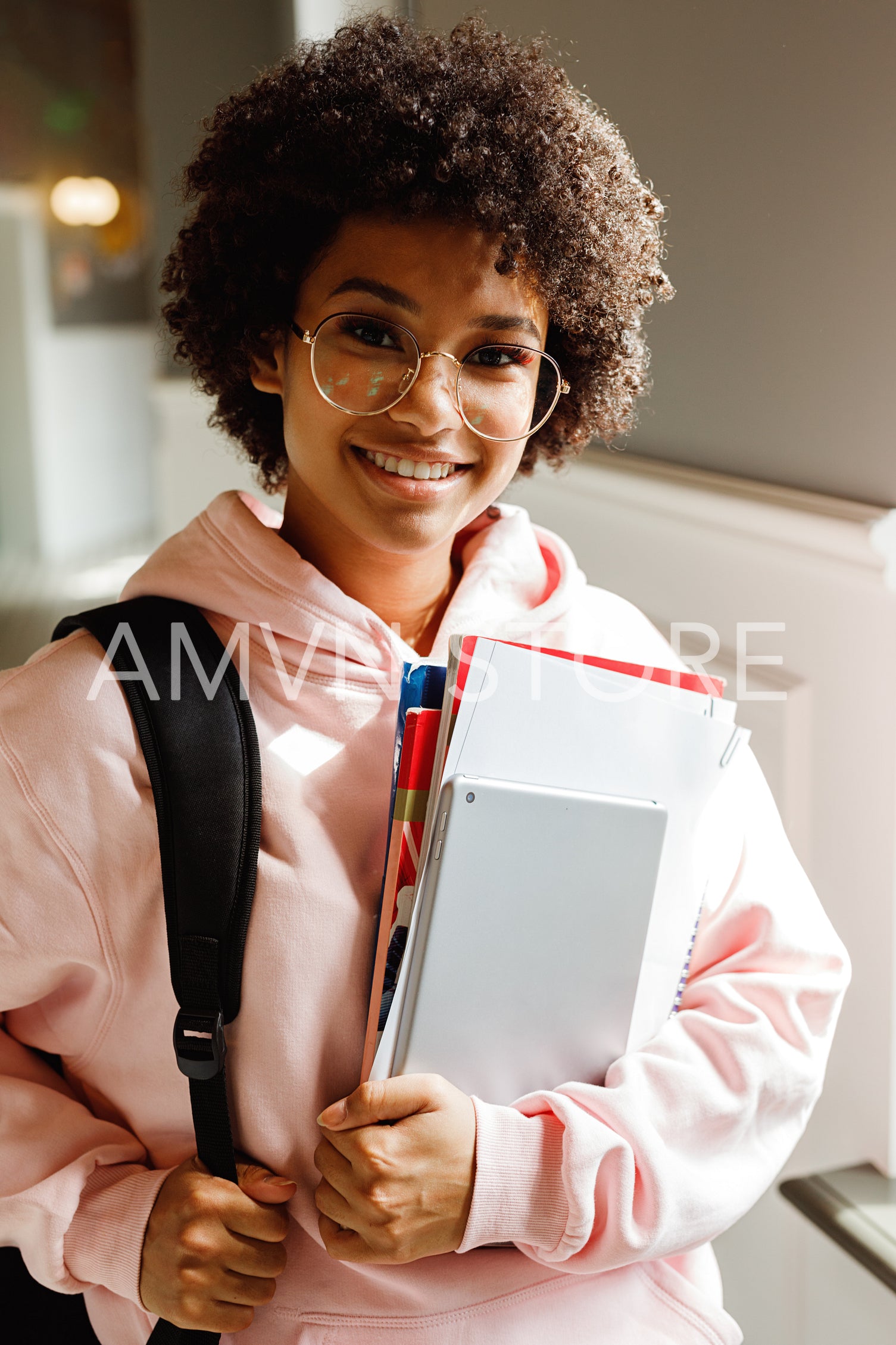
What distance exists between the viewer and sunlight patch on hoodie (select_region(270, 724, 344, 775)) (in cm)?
91

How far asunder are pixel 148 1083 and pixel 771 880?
551mm

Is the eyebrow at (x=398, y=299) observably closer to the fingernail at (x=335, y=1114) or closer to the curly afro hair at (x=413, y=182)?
the curly afro hair at (x=413, y=182)

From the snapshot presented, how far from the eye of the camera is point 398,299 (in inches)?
34.7

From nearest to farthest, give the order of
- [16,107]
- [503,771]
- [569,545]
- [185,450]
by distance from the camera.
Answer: [503,771], [569,545], [185,450], [16,107]

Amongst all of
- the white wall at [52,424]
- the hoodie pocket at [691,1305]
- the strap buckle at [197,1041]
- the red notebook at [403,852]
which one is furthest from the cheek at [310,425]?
the white wall at [52,424]

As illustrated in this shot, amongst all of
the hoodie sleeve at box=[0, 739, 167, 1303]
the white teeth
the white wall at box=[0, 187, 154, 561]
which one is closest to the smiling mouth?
the white teeth

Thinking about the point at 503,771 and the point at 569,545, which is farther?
the point at 569,545

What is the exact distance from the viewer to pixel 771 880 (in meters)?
1.03

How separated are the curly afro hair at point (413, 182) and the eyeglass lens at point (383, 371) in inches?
3.0

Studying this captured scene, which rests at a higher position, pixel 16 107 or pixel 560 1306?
pixel 16 107

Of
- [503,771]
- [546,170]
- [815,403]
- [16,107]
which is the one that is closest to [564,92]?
[546,170]

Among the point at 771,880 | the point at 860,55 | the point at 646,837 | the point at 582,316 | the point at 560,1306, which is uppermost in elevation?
the point at 860,55

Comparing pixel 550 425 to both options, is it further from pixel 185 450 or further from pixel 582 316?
pixel 185 450

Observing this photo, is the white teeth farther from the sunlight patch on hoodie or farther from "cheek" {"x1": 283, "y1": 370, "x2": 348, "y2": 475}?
the sunlight patch on hoodie
